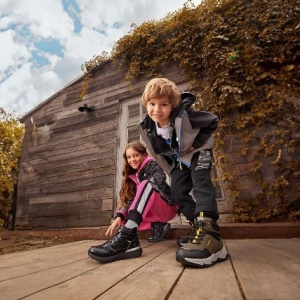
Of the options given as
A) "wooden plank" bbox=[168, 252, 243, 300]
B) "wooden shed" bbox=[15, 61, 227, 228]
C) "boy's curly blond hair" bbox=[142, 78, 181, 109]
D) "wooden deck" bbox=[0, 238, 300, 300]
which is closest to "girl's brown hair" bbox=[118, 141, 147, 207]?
"boy's curly blond hair" bbox=[142, 78, 181, 109]

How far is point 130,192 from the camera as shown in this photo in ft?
7.80

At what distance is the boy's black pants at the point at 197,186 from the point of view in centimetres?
146

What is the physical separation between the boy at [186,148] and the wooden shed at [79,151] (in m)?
2.65

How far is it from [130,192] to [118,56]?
375 centimetres

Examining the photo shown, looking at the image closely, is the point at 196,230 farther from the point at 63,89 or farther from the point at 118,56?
the point at 63,89

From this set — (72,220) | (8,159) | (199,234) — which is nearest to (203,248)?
(199,234)

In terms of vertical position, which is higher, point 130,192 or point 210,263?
point 130,192

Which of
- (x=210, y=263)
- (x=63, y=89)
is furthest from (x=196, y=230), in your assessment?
(x=63, y=89)

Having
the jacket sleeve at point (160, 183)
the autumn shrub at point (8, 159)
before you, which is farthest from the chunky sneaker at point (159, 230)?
the autumn shrub at point (8, 159)

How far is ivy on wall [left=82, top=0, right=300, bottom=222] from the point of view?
127 inches

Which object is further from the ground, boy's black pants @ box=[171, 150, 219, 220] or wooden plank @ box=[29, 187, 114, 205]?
wooden plank @ box=[29, 187, 114, 205]

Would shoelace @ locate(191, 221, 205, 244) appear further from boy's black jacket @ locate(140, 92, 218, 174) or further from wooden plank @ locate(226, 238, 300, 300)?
boy's black jacket @ locate(140, 92, 218, 174)

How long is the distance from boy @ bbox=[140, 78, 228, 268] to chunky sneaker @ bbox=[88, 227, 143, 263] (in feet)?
1.10

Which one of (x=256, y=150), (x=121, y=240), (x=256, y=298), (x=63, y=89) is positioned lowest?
(x=256, y=298)
